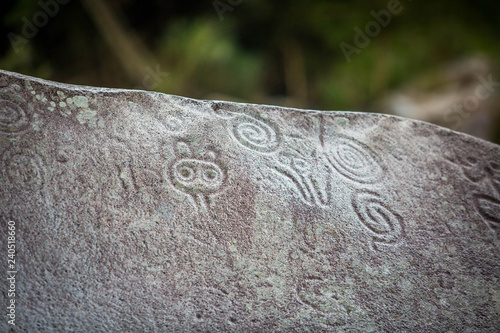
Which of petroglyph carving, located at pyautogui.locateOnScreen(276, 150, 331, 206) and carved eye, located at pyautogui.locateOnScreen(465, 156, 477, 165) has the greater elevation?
carved eye, located at pyautogui.locateOnScreen(465, 156, 477, 165)

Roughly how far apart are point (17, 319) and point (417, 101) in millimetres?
3200

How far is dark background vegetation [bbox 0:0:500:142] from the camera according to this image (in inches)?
104

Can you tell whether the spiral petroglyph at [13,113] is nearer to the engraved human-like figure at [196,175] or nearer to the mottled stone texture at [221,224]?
the mottled stone texture at [221,224]

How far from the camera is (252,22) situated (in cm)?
352

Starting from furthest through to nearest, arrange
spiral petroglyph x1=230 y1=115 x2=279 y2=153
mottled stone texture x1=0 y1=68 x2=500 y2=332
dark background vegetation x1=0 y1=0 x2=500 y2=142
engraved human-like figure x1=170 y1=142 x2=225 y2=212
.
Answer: dark background vegetation x1=0 y1=0 x2=500 y2=142
spiral petroglyph x1=230 y1=115 x2=279 y2=153
engraved human-like figure x1=170 y1=142 x2=225 y2=212
mottled stone texture x1=0 y1=68 x2=500 y2=332

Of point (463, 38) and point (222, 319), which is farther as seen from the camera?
point (463, 38)

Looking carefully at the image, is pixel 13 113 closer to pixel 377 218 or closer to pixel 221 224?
pixel 221 224

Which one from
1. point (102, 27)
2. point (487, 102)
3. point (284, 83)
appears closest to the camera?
point (102, 27)

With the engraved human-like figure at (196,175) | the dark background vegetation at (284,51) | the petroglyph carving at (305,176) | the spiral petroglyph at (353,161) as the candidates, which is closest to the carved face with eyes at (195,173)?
the engraved human-like figure at (196,175)

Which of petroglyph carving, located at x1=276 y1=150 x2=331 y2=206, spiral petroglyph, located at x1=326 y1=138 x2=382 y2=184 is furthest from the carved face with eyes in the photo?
spiral petroglyph, located at x1=326 y1=138 x2=382 y2=184

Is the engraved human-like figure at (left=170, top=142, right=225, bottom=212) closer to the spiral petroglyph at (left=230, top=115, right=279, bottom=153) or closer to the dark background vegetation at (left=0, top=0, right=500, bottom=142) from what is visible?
the spiral petroglyph at (left=230, top=115, right=279, bottom=153)

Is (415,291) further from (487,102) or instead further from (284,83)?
(284,83)

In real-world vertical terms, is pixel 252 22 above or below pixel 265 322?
above

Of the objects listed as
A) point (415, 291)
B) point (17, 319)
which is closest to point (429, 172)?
point (415, 291)
